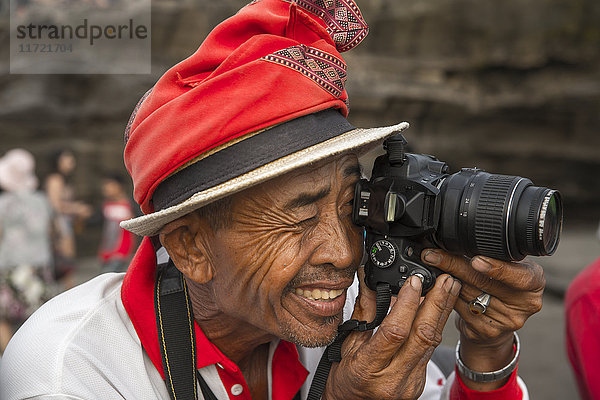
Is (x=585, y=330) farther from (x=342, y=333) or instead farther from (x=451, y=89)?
(x=451, y=89)

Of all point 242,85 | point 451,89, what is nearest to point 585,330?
point 242,85

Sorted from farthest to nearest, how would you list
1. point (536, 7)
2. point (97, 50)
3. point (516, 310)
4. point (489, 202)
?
point (536, 7)
point (97, 50)
point (516, 310)
point (489, 202)

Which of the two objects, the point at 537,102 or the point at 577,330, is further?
the point at 537,102


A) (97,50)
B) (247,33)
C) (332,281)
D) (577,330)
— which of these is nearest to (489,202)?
(332,281)

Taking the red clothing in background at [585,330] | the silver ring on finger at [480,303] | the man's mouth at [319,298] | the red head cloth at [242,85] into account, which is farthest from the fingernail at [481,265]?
the red clothing in background at [585,330]

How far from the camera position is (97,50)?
8.70m

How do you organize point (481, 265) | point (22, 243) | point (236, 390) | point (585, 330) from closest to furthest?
point (481, 265) → point (236, 390) → point (585, 330) → point (22, 243)

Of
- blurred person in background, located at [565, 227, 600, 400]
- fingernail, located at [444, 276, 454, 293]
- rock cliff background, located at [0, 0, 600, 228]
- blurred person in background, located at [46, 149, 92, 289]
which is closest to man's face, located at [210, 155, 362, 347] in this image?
fingernail, located at [444, 276, 454, 293]

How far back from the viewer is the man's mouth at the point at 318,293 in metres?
1.54

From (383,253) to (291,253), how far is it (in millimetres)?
254

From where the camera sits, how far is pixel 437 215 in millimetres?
1542

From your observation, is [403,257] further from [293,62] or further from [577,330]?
[577,330]

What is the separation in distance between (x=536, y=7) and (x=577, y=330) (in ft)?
30.2

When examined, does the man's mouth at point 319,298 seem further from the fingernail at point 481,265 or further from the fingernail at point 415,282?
the fingernail at point 481,265
